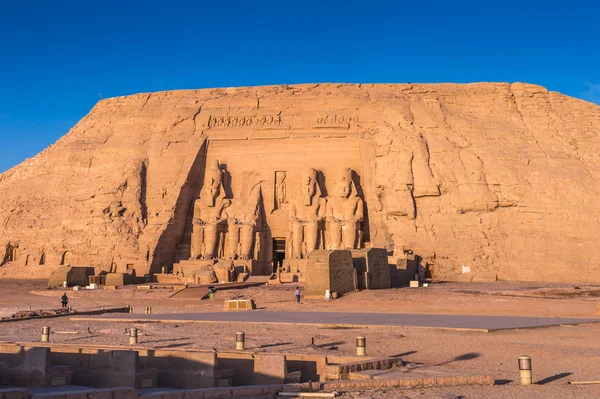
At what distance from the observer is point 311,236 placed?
3238 centimetres

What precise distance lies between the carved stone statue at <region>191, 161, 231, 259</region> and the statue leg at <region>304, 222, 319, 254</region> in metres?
4.34

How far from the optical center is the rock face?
1160 inches

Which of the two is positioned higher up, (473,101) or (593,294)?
(473,101)

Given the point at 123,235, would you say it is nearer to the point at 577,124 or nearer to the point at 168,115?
the point at 168,115

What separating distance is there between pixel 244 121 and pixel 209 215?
5732 millimetres

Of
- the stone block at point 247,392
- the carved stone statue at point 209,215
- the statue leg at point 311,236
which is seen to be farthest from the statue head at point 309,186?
the stone block at point 247,392

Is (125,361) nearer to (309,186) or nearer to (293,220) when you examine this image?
(293,220)

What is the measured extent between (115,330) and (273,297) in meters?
9.86

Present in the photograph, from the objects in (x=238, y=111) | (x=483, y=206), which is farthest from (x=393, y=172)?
(x=238, y=111)

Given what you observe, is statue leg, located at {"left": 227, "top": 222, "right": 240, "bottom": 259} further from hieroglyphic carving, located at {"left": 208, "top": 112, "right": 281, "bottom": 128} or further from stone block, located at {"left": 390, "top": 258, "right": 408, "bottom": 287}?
stone block, located at {"left": 390, "top": 258, "right": 408, "bottom": 287}

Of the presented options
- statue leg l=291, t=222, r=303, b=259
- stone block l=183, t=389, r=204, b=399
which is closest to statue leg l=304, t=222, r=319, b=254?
statue leg l=291, t=222, r=303, b=259

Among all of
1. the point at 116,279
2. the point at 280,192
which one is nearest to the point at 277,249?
the point at 280,192

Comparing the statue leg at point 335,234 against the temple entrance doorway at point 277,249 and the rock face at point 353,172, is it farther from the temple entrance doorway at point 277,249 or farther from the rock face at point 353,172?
the temple entrance doorway at point 277,249

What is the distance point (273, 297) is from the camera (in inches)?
890
